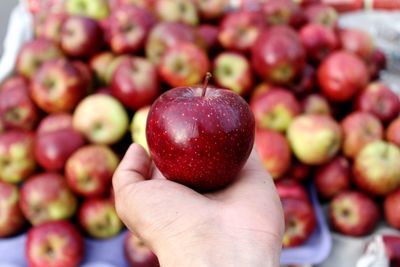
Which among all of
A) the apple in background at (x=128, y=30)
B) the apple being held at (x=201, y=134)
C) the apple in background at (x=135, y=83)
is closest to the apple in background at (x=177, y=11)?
the apple in background at (x=128, y=30)

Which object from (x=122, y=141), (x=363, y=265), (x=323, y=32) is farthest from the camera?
(x=323, y=32)

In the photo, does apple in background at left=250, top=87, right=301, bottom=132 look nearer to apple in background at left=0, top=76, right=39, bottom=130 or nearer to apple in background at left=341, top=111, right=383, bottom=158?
apple in background at left=341, top=111, right=383, bottom=158

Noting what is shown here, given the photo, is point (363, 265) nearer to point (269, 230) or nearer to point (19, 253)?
point (269, 230)

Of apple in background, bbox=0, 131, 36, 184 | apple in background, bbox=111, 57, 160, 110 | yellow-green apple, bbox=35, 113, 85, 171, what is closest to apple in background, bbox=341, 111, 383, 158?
apple in background, bbox=111, 57, 160, 110

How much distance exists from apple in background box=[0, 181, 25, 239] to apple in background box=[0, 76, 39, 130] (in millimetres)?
253

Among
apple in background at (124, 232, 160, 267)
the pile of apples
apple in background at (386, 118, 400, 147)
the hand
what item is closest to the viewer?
the hand

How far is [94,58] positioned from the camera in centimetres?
204

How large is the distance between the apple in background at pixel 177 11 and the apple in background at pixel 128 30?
141mm

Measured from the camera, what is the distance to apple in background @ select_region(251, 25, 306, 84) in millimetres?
1806

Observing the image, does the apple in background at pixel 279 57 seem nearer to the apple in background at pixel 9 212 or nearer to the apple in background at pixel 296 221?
the apple in background at pixel 296 221

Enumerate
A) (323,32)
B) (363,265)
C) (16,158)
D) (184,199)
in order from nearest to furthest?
1. (184,199)
2. (363,265)
3. (16,158)
4. (323,32)

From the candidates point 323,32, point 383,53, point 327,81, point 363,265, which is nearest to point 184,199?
point 363,265

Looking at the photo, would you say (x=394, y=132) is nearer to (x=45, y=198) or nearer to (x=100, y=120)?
(x=100, y=120)

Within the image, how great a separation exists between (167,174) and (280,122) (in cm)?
93
